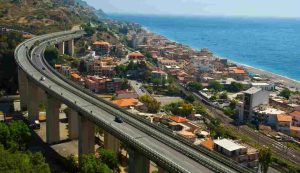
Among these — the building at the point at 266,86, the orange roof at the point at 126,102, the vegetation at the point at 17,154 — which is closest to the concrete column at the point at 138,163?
A: the vegetation at the point at 17,154

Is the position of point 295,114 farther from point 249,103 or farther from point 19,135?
point 19,135

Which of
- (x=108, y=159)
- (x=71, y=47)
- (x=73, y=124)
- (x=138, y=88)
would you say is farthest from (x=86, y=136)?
(x=71, y=47)

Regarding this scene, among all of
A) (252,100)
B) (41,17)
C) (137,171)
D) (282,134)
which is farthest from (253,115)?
(41,17)

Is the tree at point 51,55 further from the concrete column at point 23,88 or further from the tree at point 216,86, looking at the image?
the tree at point 216,86

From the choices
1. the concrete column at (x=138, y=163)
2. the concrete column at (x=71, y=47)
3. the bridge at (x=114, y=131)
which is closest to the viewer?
the bridge at (x=114, y=131)

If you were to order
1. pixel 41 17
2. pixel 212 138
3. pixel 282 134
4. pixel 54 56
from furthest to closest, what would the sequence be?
pixel 41 17 → pixel 54 56 → pixel 282 134 → pixel 212 138

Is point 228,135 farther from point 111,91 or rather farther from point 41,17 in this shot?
point 41,17
